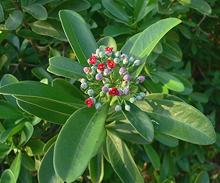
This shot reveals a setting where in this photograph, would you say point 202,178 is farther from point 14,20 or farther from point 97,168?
point 14,20

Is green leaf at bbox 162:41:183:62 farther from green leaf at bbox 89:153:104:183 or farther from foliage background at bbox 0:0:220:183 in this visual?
green leaf at bbox 89:153:104:183

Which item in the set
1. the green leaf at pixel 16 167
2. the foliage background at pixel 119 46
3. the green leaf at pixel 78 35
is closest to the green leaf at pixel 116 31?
the foliage background at pixel 119 46

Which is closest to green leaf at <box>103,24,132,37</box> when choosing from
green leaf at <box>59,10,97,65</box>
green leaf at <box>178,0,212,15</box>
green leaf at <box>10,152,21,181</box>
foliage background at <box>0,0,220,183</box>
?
foliage background at <box>0,0,220,183</box>

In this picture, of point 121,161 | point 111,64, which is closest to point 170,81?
point 121,161

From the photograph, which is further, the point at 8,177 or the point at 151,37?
the point at 8,177

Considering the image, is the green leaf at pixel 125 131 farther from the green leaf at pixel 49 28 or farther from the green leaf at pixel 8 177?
the green leaf at pixel 49 28

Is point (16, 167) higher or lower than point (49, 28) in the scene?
lower
